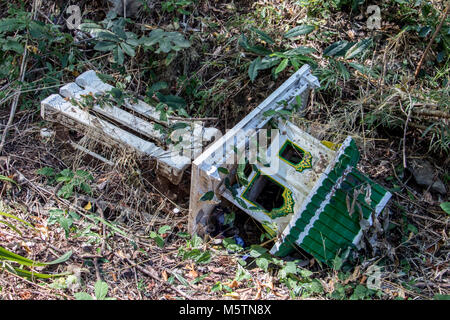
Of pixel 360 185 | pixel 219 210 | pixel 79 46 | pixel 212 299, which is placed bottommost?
pixel 212 299

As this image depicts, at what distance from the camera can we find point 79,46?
3215mm

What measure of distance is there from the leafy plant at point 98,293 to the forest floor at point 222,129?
60 mm

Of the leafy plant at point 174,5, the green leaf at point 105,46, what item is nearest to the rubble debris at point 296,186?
the green leaf at point 105,46

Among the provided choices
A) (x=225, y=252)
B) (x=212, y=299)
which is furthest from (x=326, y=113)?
(x=212, y=299)

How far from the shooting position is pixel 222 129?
113 inches

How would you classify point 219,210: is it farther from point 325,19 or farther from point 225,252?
point 325,19

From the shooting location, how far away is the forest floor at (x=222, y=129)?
2.24 meters

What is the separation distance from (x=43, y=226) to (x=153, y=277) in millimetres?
726

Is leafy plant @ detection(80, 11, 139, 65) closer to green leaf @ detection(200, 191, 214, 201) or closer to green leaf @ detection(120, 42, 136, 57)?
green leaf @ detection(120, 42, 136, 57)

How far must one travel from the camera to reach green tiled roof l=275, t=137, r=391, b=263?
2.25 metres

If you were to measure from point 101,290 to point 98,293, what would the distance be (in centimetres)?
2

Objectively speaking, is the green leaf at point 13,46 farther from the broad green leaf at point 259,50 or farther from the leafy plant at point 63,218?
the broad green leaf at point 259,50

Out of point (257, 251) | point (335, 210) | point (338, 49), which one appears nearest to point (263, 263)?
point (257, 251)

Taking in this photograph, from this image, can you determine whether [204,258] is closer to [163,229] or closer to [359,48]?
[163,229]
